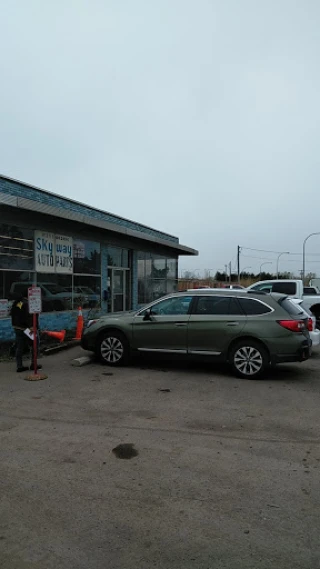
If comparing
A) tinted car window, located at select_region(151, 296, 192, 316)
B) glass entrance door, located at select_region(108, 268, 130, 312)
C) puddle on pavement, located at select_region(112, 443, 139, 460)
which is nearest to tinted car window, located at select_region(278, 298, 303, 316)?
tinted car window, located at select_region(151, 296, 192, 316)

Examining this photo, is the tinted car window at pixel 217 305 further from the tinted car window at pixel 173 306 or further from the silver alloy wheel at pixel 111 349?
the silver alloy wheel at pixel 111 349

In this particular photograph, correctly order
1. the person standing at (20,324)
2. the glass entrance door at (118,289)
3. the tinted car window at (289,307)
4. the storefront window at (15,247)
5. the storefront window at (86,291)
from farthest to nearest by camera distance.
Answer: the glass entrance door at (118,289)
the storefront window at (86,291)
the storefront window at (15,247)
the person standing at (20,324)
the tinted car window at (289,307)

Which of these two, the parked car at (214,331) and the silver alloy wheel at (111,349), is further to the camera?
the silver alloy wheel at (111,349)

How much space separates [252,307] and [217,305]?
676 mm

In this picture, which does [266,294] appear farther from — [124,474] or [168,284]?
[168,284]

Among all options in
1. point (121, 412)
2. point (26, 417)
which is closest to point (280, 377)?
point (121, 412)

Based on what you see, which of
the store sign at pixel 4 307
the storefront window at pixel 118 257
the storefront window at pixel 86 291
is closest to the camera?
the store sign at pixel 4 307

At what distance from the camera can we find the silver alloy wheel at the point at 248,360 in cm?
783

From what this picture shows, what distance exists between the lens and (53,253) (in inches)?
509

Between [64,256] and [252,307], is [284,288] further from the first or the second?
[252,307]

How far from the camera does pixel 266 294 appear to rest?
8.30 m

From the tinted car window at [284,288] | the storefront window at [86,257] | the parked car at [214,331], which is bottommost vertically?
the parked car at [214,331]

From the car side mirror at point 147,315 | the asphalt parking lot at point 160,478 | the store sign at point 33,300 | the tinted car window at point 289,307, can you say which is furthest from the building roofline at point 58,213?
the tinted car window at point 289,307

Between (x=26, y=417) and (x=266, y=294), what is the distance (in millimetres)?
4822
